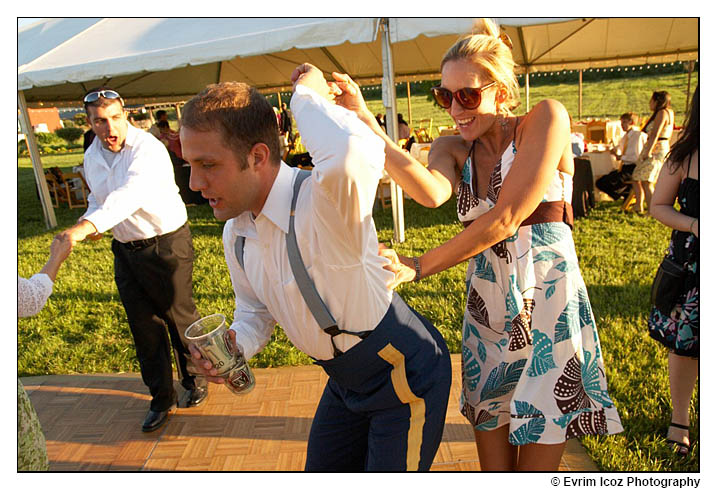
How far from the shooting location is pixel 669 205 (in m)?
2.75

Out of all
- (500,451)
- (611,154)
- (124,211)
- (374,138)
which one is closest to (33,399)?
(124,211)

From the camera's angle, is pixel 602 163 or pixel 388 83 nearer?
pixel 388 83

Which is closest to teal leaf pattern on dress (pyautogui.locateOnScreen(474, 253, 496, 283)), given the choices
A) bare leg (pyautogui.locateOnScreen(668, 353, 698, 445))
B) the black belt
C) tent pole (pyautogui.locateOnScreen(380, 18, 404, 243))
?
bare leg (pyautogui.locateOnScreen(668, 353, 698, 445))

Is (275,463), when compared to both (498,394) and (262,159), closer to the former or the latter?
(498,394)

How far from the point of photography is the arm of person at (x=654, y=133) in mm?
8023

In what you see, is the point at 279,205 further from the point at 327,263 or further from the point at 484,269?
the point at 484,269

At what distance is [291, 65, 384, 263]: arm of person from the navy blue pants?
35 cm

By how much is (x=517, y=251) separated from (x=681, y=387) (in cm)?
177

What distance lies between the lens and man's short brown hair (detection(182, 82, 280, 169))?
4.75 ft

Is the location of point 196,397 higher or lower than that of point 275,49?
lower

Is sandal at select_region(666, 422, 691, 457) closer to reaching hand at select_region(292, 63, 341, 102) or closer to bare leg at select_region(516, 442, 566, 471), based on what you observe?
bare leg at select_region(516, 442, 566, 471)

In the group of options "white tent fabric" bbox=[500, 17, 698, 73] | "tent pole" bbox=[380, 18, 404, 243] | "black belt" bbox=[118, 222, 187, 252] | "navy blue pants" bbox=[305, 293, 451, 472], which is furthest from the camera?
"white tent fabric" bbox=[500, 17, 698, 73]

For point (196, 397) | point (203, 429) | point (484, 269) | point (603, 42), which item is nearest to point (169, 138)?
point (196, 397)

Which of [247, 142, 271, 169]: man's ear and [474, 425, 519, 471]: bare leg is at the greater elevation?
[247, 142, 271, 169]: man's ear
